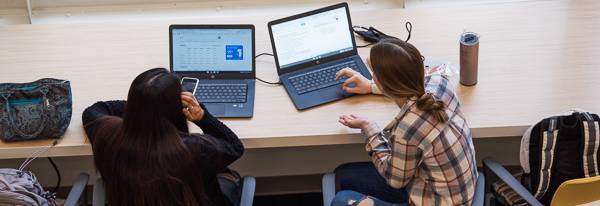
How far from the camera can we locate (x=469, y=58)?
2021mm

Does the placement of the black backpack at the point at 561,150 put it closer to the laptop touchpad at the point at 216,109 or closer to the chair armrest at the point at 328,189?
the chair armrest at the point at 328,189

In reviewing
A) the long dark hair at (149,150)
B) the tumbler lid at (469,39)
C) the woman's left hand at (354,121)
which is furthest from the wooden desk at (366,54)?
the long dark hair at (149,150)

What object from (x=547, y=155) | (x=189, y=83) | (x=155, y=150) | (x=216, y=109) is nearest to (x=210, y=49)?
(x=189, y=83)

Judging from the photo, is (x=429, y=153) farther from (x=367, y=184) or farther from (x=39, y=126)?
(x=39, y=126)

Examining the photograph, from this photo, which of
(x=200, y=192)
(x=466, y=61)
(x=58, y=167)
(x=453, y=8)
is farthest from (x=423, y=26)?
(x=58, y=167)

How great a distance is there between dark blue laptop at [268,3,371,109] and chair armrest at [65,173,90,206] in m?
0.63

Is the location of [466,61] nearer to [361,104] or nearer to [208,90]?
[361,104]

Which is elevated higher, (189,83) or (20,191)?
(189,83)

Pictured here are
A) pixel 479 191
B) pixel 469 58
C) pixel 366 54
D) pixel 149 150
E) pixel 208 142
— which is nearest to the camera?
pixel 149 150

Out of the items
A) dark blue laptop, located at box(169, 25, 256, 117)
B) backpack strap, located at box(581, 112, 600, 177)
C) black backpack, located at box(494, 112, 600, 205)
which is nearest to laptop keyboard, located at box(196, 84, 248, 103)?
dark blue laptop, located at box(169, 25, 256, 117)

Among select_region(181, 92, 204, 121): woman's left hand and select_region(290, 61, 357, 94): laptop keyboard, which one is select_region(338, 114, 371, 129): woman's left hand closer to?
select_region(290, 61, 357, 94): laptop keyboard

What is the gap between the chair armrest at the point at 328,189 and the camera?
185 cm

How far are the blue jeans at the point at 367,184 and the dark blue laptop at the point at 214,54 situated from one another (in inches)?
15.2

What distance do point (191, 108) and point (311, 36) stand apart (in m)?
0.52
